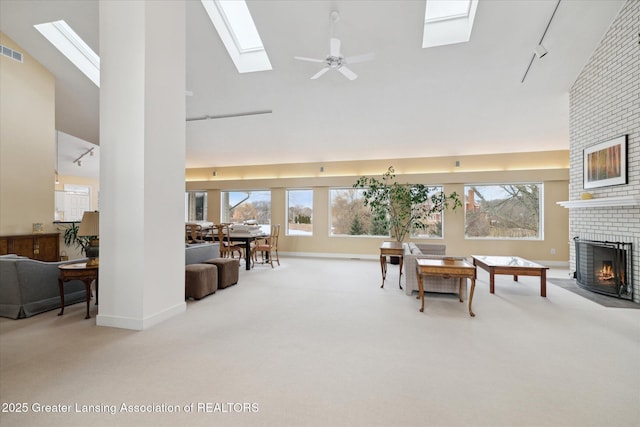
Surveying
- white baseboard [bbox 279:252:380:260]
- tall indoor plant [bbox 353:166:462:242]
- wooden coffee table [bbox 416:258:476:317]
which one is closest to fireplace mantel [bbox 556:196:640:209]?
tall indoor plant [bbox 353:166:462:242]

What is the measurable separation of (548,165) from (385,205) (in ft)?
13.1

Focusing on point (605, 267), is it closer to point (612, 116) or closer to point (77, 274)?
point (612, 116)

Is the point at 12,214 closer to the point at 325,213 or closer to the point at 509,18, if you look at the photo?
the point at 325,213

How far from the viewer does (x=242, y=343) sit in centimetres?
265

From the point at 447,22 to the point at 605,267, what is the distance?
4511mm

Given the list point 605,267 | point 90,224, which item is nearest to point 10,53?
point 90,224

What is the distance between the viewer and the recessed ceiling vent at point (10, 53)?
194 inches

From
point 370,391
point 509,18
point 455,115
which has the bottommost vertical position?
point 370,391

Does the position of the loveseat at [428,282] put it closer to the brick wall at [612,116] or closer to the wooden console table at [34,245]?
the brick wall at [612,116]

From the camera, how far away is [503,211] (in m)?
7.35

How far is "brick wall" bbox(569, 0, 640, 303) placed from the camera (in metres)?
4.01

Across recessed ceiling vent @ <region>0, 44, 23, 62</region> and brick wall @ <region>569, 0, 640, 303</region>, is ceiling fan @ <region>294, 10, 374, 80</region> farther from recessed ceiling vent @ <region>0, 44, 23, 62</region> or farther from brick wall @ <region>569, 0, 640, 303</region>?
recessed ceiling vent @ <region>0, 44, 23, 62</region>

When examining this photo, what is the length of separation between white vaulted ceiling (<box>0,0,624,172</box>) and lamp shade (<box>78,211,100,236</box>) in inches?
134

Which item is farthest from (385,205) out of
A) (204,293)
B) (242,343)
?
(242,343)
